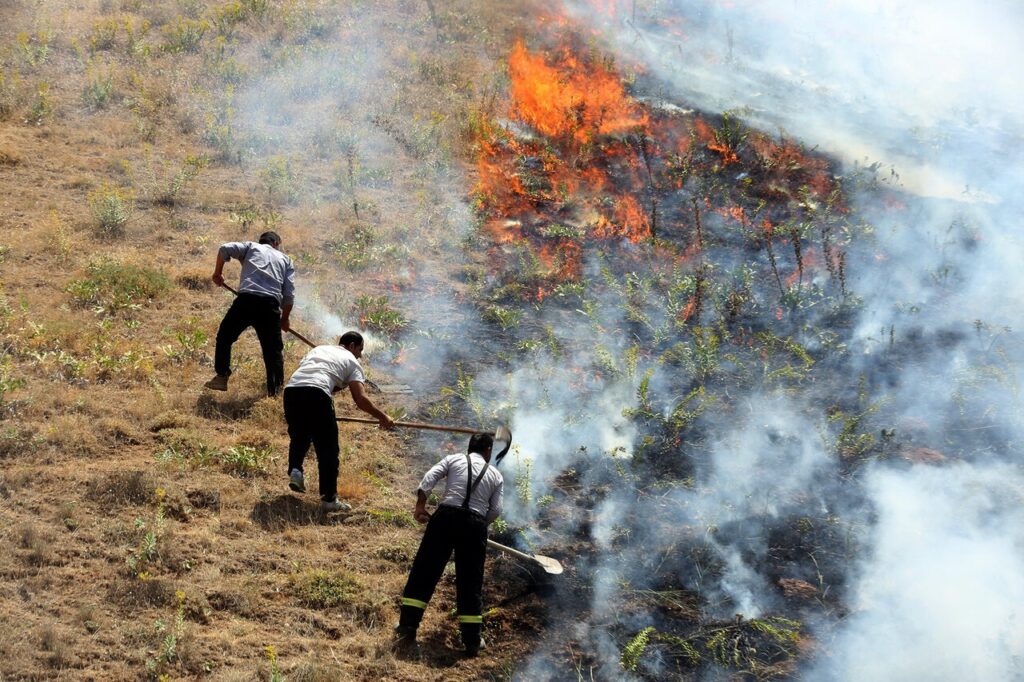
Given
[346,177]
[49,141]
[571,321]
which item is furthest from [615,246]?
[49,141]

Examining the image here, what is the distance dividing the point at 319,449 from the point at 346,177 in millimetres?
7124

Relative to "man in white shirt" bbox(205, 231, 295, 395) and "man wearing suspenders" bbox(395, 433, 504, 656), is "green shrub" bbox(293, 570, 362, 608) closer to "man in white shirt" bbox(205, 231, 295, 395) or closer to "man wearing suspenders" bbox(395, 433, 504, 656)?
"man wearing suspenders" bbox(395, 433, 504, 656)

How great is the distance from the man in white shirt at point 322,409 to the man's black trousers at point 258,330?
118cm

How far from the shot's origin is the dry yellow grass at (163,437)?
5.28 meters

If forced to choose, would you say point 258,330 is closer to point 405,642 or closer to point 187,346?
point 187,346

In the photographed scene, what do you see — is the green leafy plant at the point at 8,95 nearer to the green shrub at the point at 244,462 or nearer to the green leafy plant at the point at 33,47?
the green leafy plant at the point at 33,47

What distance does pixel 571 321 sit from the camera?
32.3 feet

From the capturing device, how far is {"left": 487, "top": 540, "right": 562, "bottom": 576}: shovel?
6.09 m

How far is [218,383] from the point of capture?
7656 millimetres

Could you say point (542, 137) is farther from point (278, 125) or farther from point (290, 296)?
point (290, 296)

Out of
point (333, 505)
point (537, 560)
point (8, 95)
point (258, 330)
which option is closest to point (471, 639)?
point (537, 560)

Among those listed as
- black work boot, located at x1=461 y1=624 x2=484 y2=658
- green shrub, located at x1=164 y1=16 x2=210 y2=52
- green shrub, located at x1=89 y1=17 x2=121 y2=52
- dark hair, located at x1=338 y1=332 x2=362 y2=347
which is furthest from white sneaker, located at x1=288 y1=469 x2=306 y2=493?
green shrub, located at x1=89 y1=17 x2=121 y2=52

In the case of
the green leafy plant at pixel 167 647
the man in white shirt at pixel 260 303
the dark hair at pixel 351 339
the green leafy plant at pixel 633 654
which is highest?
the man in white shirt at pixel 260 303

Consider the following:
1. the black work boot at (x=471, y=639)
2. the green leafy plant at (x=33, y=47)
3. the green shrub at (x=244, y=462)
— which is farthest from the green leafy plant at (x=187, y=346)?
the green leafy plant at (x=33, y=47)
